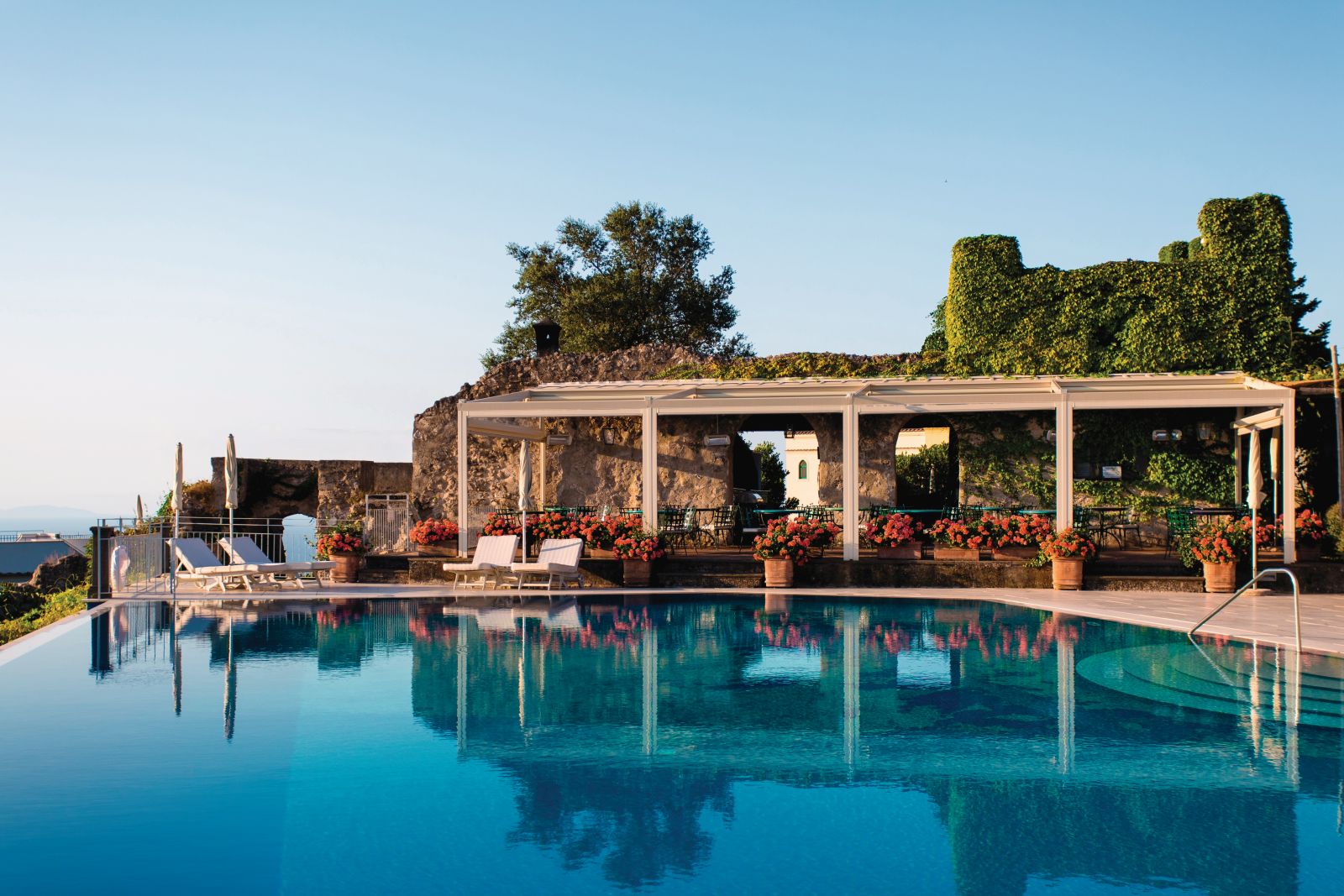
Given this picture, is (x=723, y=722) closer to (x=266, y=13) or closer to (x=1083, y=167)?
(x=266, y=13)

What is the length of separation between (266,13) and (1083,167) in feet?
40.7

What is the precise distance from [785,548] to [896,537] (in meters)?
1.72

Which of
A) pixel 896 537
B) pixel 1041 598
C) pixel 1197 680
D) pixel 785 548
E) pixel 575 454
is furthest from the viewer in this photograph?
pixel 575 454

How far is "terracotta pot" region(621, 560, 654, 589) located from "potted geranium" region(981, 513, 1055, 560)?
16.2 feet

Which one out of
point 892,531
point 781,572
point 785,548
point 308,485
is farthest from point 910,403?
point 308,485

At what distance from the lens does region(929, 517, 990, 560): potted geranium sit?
15.2 meters

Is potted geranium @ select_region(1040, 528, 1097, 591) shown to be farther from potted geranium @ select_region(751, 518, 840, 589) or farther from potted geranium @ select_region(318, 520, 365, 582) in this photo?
potted geranium @ select_region(318, 520, 365, 582)

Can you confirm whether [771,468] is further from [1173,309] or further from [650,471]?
[650,471]

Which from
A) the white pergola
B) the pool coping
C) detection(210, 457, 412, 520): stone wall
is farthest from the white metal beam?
detection(210, 457, 412, 520): stone wall

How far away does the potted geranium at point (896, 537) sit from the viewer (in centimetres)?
1538

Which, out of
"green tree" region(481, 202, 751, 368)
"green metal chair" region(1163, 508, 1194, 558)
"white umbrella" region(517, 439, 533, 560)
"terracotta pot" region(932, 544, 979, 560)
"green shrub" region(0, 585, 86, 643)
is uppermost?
"green tree" region(481, 202, 751, 368)

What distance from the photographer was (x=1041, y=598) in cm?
1355

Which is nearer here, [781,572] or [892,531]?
[781,572]

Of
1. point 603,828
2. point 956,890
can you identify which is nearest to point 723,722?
point 603,828
